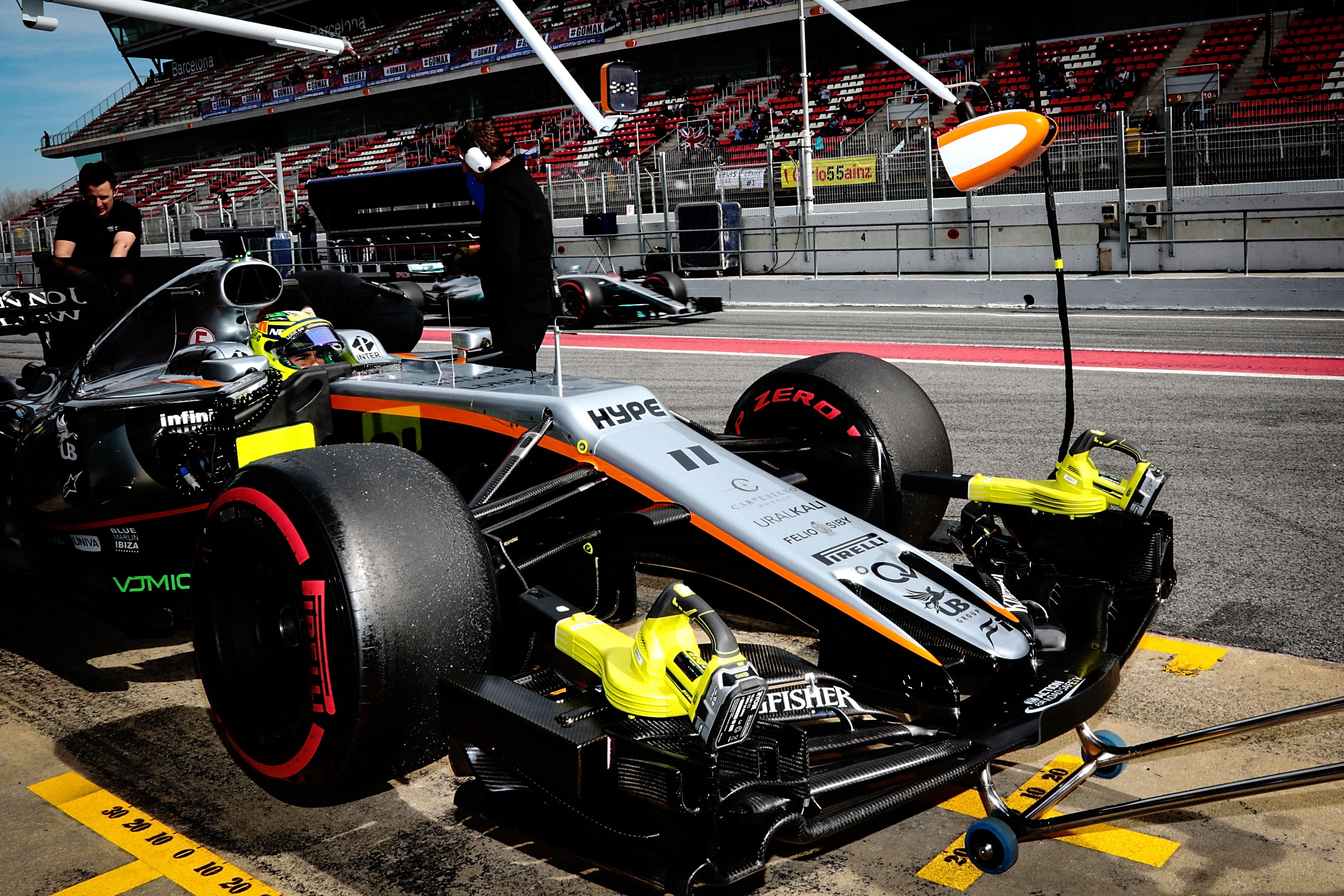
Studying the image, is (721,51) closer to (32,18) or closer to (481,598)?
(32,18)

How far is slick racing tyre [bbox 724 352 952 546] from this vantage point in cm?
388

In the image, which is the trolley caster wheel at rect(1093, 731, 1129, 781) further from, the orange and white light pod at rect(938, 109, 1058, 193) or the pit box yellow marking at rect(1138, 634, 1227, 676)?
the orange and white light pod at rect(938, 109, 1058, 193)

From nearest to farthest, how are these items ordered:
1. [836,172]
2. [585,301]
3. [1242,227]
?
1. [585,301]
2. [1242,227]
3. [836,172]

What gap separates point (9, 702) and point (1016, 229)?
18.7m

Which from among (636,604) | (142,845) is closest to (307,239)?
(636,604)

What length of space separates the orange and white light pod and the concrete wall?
1384 centimetres

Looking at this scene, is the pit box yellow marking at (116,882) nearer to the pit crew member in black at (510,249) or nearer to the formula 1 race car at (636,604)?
the formula 1 race car at (636,604)

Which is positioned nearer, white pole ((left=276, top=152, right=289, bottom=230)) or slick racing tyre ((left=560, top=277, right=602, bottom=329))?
slick racing tyre ((left=560, top=277, right=602, bottom=329))

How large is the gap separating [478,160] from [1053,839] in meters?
4.16

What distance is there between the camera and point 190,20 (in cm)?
1608

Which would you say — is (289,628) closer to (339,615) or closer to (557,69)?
(339,615)

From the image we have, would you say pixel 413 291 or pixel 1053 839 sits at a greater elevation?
pixel 413 291

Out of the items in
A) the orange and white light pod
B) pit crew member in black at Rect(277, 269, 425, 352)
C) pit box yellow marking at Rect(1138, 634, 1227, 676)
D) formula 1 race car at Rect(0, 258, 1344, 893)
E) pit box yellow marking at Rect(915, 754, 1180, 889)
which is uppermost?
the orange and white light pod

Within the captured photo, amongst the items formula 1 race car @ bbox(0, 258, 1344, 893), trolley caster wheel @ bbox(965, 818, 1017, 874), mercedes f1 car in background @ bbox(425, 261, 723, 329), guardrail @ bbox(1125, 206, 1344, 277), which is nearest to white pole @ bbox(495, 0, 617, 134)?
mercedes f1 car in background @ bbox(425, 261, 723, 329)
